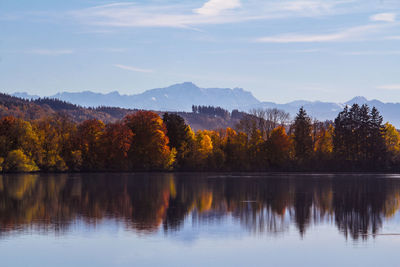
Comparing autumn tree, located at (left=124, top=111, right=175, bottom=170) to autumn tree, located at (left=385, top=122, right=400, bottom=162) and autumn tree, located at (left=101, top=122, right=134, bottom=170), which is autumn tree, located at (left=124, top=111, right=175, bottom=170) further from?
autumn tree, located at (left=385, top=122, right=400, bottom=162)

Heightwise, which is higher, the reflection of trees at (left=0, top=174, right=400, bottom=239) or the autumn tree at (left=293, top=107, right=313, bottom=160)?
the autumn tree at (left=293, top=107, right=313, bottom=160)

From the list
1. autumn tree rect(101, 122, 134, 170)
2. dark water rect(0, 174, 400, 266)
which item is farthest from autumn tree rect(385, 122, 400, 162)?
dark water rect(0, 174, 400, 266)

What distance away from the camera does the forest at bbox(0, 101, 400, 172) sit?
105812 millimetres

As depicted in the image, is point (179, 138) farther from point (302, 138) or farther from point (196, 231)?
point (196, 231)

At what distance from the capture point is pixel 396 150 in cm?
12725

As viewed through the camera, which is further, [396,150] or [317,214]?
[396,150]

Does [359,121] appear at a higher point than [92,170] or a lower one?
higher

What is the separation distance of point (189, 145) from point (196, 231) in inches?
3596

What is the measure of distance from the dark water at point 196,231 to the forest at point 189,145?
58374 millimetres

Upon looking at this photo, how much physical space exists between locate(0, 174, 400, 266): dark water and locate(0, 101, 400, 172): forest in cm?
5837

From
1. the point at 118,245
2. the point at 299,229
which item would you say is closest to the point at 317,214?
the point at 299,229

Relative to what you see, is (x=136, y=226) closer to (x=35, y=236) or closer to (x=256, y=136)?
(x=35, y=236)

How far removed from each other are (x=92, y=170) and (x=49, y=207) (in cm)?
7302

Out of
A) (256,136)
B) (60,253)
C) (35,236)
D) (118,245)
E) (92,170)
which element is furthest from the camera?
→ (256,136)
